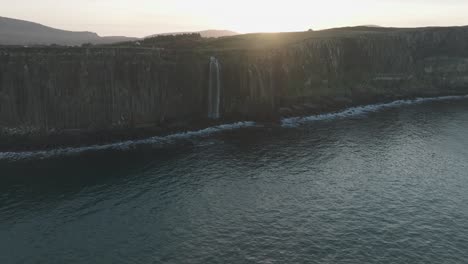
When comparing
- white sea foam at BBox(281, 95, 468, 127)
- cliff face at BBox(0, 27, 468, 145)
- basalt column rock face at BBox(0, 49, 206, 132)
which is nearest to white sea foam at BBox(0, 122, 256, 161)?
cliff face at BBox(0, 27, 468, 145)

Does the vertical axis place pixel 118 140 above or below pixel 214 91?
below

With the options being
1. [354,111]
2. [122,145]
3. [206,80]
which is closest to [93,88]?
[122,145]

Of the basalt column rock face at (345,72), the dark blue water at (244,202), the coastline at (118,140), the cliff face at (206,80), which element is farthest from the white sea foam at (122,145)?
the basalt column rock face at (345,72)

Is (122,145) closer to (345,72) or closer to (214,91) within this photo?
(214,91)

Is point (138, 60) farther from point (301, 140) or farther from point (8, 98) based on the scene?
point (301, 140)

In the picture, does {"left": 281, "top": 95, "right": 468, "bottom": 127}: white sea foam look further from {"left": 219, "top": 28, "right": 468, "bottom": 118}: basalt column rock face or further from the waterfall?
the waterfall
